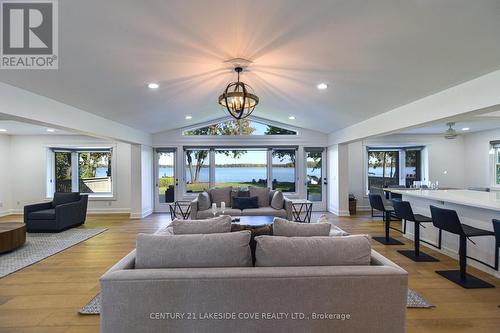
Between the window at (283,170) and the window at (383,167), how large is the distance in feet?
8.39

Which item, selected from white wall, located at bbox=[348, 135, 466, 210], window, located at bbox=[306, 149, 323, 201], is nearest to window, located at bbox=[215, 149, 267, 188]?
window, located at bbox=[306, 149, 323, 201]

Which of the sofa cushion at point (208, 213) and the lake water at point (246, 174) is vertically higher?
the lake water at point (246, 174)

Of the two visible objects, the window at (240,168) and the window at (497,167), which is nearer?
the window at (497,167)

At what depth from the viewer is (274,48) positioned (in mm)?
3012

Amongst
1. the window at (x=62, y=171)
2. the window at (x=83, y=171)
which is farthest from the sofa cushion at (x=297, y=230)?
the window at (x=62, y=171)

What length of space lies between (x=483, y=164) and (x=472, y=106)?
6.28 metres

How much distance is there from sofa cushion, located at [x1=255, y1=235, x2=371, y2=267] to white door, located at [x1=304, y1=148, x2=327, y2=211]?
6.62 meters

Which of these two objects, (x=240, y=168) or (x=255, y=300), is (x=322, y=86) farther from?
(x=240, y=168)

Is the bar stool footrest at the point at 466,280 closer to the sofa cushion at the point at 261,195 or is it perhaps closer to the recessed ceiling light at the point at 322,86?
the recessed ceiling light at the point at 322,86

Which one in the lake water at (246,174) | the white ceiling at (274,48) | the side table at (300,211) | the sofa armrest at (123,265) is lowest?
the side table at (300,211)

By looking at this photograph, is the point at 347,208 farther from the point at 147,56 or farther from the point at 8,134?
the point at 8,134

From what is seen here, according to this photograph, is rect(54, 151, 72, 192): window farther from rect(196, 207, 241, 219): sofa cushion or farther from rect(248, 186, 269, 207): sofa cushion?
rect(248, 186, 269, 207): sofa cushion

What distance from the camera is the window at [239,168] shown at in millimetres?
8555

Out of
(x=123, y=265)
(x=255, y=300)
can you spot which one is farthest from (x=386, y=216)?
(x=123, y=265)
